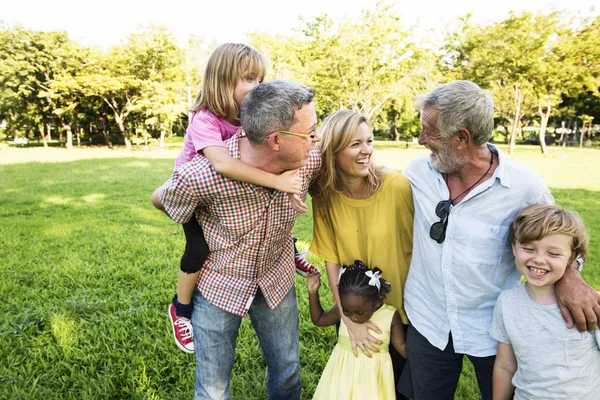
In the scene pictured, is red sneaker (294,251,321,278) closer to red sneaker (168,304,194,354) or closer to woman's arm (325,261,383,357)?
woman's arm (325,261,383,357)

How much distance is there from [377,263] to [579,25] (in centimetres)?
2493

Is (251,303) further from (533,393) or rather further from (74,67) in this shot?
(74,67)

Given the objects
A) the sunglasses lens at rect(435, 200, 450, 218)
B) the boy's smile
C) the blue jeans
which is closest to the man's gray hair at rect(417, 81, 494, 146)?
the sunglasses lens at rect(435, 200, 450, 218)

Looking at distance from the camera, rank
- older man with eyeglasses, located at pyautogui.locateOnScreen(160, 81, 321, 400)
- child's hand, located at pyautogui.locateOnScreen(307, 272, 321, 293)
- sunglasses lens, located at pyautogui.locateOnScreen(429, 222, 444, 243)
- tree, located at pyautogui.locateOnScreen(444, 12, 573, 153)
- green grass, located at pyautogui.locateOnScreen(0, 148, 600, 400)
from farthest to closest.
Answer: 1. tree, located at pyautogui.locateOnScreen(444, 12, 573, 153)
2. green grass, located at pyautogui.locateOnScreen(0, 148, 600, 400)
3. child's hand, located at pyautogui.locateOnScreen(307, 272, 321, 293)
4. sunglasses lens, located at pyautogui.locateOnScreen(429, 222, 444, 243)
5. older man with eyeglasses, located at pyautogui.locateOnScreen(160, 81, 321, 400)

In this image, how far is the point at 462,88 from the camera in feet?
6.93

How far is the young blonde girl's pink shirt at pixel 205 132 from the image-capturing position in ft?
7.86

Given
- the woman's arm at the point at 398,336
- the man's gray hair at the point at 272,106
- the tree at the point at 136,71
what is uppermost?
the tree at the point at 136,71

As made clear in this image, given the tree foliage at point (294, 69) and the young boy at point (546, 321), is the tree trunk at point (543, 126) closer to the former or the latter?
the tree foliage at point (294, 69)

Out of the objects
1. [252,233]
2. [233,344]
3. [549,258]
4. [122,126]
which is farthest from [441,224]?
[122,126]

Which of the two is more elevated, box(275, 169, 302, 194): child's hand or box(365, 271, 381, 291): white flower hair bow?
box(275, 169, 302, 194): child's hand

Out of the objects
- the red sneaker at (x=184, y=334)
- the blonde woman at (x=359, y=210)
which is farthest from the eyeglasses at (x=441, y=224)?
the red sneaker at (x=184, y=334)

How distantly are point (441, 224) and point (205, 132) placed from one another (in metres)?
1.47

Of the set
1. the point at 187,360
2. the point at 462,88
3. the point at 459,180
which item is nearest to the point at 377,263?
the point at 459,180

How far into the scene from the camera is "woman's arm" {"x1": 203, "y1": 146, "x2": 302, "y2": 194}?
6.57ft
